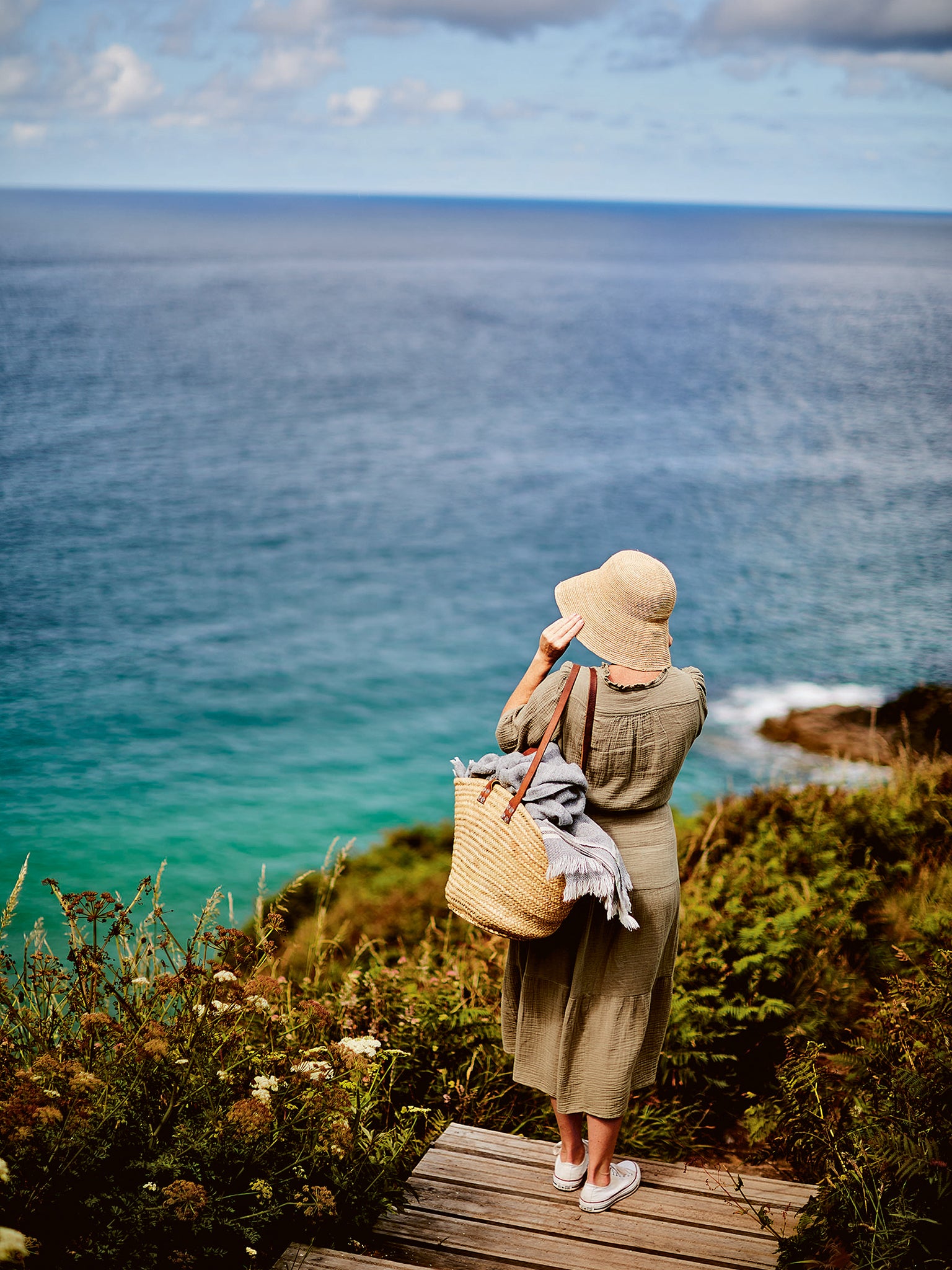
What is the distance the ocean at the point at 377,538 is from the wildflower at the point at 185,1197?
18.0 ft

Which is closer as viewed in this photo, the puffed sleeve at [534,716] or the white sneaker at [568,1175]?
the puffed sleeve at [534,716]

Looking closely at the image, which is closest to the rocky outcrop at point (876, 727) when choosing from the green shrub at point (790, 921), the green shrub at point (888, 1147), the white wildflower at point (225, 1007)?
the green shrub at point (790, 921)

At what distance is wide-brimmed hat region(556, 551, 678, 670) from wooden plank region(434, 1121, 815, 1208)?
183cm

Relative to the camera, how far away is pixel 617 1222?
131 inches

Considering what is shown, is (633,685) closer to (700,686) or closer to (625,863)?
(700,686)

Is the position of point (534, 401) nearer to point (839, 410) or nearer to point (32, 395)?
point (839, 410)

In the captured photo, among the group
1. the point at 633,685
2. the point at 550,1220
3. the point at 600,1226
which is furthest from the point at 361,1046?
the point at 633,685

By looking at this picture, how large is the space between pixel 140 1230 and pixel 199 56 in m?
84.0

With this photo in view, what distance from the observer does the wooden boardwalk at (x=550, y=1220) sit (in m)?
3.08

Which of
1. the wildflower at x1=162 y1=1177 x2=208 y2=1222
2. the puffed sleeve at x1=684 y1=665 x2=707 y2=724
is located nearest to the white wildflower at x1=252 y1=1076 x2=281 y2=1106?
the wildflower at x1=162 y1=1177 x2=208 y2=1222

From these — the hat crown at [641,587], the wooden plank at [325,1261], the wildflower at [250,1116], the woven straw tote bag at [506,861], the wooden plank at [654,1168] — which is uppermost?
the hat crown at [641,587]

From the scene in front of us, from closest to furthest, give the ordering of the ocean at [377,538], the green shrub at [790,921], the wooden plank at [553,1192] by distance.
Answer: the wooden plank at [553,1192] → the green shrub at [790,921] → the ocean at [377,538]

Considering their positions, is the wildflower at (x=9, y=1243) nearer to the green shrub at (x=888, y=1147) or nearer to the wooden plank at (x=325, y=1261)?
the wooden plank at (x=325, y=1261)

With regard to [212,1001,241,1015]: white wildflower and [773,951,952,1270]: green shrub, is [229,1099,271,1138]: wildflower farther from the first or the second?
[773,951,952,1270]: green shrub
